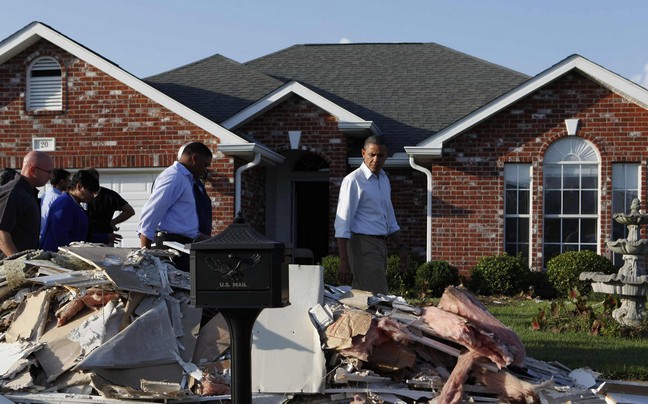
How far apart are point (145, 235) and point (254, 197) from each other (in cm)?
1086

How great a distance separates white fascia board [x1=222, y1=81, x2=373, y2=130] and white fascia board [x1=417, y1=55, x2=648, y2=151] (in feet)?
5.21

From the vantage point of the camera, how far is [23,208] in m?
7.65

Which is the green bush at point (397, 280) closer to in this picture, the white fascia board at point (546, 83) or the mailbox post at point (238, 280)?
the white fascia board at point (546, 83)

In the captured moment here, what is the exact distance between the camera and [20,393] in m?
6.19

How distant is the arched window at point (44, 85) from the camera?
1770 centimetres

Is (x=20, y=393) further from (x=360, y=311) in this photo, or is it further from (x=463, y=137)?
(x=463, y=137)

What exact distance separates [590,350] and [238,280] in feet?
19.9

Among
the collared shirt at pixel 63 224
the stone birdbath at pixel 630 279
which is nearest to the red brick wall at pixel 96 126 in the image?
the stone birdbath at pixel 630 279

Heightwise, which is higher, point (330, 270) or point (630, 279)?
point (630, 279)

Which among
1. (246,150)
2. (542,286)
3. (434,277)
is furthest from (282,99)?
(542,286)

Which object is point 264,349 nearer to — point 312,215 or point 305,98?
point 305,98

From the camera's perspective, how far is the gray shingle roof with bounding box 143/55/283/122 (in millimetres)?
19344

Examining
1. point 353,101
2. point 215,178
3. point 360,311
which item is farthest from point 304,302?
point 353,101

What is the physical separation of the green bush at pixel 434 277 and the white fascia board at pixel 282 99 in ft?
10.1
